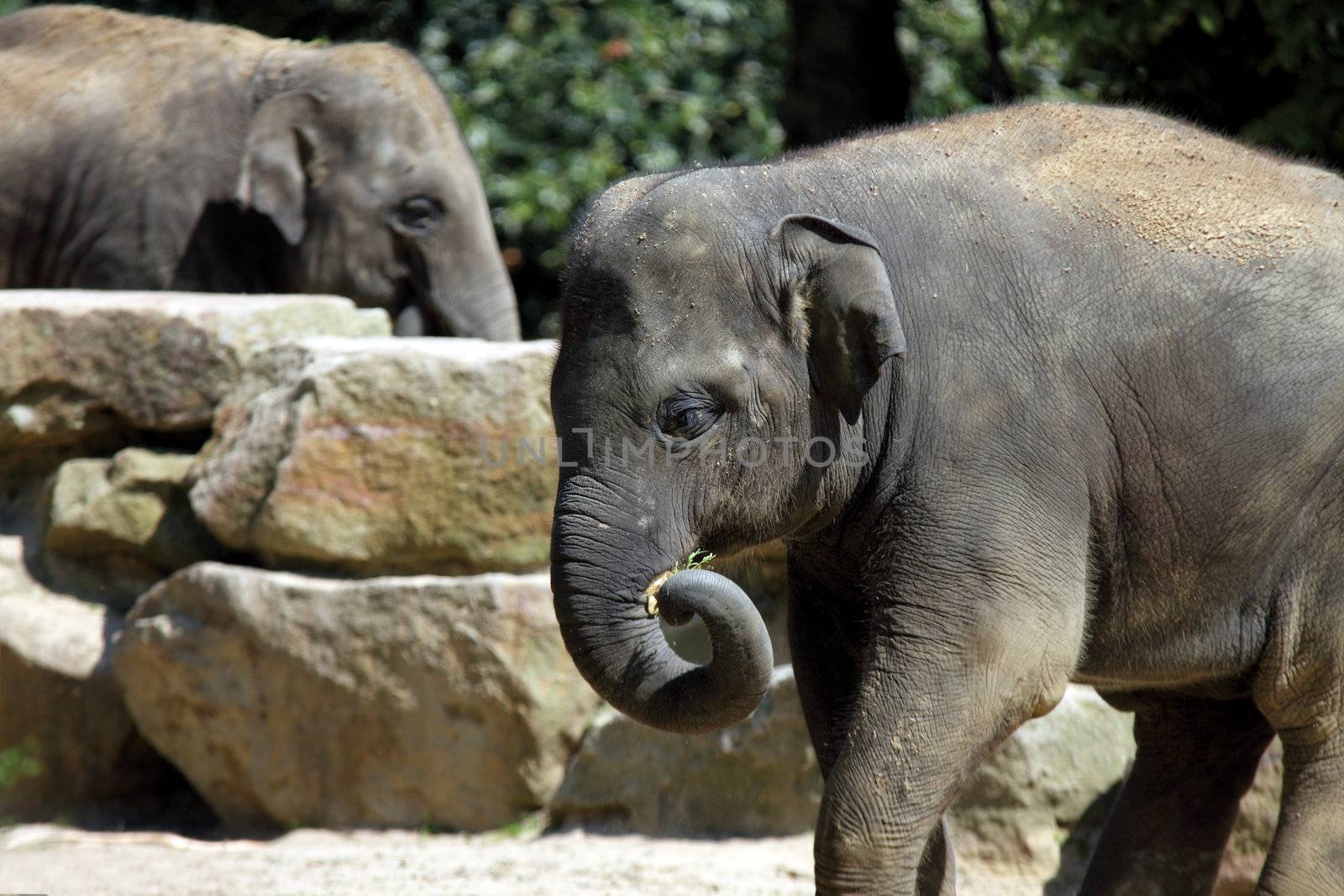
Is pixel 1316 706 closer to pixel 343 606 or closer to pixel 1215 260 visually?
pixel 1215 260

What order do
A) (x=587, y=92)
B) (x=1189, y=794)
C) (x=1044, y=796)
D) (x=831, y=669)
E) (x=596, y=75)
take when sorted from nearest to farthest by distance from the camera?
(x=831, y=669), (x=1189, y=794), (x=1044, y=796), (x=587, y=92), (x=596, y=75)

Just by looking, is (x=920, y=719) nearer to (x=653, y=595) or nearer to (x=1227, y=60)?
(x=653, y=595)

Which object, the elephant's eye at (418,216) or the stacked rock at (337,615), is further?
the elephant's eye at (418,216)

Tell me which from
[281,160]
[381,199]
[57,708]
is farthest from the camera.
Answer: [381,199]

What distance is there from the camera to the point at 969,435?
307 cm

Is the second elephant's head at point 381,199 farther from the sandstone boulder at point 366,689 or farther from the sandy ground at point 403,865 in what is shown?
the sandy ground at point 403,865

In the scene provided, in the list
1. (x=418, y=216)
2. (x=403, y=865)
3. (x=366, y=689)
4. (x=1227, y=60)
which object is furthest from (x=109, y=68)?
(x=1227, y=60)

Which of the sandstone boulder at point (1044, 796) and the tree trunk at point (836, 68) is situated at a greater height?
the tree trunk at point (836, 68)

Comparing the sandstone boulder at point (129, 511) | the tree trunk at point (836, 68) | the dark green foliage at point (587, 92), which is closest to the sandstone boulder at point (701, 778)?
the sandstone boulder at point (129, 511)

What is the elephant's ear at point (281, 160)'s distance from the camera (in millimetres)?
7188

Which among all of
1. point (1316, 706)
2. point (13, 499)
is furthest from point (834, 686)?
point (13, 499)

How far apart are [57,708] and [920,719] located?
133 inches

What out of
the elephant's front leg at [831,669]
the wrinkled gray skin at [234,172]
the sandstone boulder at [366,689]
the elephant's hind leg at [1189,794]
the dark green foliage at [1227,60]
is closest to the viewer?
the elephant's front leg at [831,669]

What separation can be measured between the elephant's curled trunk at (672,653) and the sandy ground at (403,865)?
1640mm
